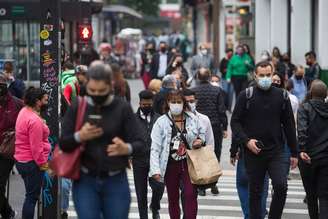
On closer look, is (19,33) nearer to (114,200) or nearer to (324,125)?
(324,125)

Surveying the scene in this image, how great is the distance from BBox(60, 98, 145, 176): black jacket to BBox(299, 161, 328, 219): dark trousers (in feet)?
11.4

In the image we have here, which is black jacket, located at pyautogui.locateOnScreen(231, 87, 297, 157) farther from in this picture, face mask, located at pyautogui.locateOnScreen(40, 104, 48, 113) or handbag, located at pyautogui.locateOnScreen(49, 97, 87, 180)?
handbag, located at pyautogui.locateOnScreen(49, 97, 87, 180)

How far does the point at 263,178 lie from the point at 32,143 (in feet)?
8.15

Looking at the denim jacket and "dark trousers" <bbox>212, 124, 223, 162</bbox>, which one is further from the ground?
the denim jacket

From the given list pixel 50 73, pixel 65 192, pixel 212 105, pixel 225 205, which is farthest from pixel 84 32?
pixel 50 73

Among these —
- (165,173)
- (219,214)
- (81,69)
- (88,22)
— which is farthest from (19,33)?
(165,173)

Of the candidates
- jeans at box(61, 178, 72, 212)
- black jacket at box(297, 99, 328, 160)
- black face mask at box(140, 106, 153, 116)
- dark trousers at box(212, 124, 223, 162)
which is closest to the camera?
black jacket at box(297, 99, 328, 160)

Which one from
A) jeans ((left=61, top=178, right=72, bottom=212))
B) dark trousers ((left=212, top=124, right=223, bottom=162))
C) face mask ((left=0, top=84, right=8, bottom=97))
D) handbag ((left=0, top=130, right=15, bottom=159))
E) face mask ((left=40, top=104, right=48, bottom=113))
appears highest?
face mask ((left=0, top=84, right=8, bottom=97))

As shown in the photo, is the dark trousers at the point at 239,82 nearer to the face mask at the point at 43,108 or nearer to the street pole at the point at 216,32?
the face mask at the point at 43,108

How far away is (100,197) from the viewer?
25.3 feet

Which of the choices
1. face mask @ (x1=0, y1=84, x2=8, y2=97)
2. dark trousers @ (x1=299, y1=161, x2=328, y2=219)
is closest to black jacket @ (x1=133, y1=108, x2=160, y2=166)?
face mask @ (x1=0, y1=84, x2=8, y2=97)

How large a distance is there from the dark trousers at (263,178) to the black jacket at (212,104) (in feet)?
13.1

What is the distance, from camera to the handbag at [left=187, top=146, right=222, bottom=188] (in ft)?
34.2

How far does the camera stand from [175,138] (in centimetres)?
1056
